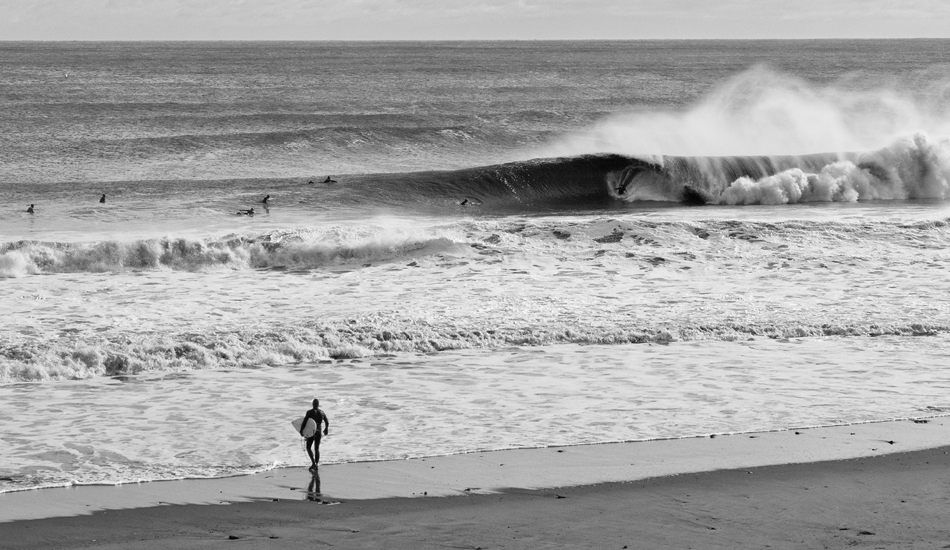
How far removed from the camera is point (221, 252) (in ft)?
58.9

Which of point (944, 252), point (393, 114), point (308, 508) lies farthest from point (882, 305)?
point (393, 114)

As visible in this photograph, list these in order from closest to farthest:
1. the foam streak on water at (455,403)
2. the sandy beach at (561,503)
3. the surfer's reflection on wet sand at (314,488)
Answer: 1. the sandy beach at (561,503)
2. the surfer's reflection on wet sand at (314,488)
3. the foam streak on water at (455,403)

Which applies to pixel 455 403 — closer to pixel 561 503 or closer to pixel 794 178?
pixel 561 503

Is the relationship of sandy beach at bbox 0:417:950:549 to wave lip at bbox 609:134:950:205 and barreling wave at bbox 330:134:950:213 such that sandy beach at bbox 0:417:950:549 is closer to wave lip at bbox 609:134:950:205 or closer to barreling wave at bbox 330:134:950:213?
barreling wave at bbox 330:134:950:213

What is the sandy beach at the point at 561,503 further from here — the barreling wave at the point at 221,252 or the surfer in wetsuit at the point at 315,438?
the barreling wave at the point at 221,252

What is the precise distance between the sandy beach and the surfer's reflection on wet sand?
0.08ft

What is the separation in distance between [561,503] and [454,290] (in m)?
8.03

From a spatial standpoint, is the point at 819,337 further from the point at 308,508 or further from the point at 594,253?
the point at 308,508

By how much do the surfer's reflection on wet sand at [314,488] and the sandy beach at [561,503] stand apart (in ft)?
0.08

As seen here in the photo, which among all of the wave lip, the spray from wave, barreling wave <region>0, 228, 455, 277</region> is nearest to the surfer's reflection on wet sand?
barreling wave <region>0, 228, 455, 277</region>

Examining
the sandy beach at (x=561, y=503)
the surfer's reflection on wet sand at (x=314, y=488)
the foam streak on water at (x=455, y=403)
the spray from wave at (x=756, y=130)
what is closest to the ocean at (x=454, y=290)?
the foam streak on water at (x=455, y=403)

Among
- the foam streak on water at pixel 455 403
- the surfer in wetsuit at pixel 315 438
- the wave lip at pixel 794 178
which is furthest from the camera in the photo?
the wave lip at pixel 794 178

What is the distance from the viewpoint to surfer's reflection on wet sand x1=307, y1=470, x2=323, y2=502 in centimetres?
816

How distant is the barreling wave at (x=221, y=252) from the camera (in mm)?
17156
